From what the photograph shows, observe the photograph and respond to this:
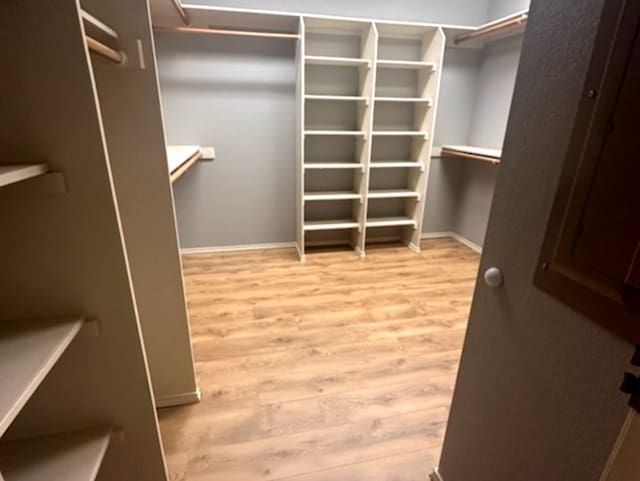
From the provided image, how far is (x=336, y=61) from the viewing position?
2883 mm

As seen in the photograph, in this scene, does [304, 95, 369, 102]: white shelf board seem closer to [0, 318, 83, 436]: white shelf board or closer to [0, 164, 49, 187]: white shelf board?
[0, 164, 49, 187]: white shelf board

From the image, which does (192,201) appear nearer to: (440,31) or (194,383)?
(194,383)

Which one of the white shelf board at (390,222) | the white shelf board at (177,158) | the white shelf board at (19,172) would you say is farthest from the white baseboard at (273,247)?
the white shelf board at (19,172)

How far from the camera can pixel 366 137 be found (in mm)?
3125

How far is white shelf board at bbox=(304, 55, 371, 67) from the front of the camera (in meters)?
2.82

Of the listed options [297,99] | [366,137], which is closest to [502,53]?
[366,137]

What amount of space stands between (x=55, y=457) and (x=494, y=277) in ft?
4.18

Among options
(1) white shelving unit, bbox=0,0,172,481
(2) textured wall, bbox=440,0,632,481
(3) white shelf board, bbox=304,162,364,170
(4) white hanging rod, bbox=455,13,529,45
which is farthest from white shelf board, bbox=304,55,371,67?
(2) textured wall, bbox=440,0,632,481

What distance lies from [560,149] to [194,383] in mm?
1764

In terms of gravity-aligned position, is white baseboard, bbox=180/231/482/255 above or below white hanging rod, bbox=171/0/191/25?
below

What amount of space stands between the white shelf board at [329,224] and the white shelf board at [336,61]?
1.44 m

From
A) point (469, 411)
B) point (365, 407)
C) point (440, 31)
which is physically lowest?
point (365, 407)

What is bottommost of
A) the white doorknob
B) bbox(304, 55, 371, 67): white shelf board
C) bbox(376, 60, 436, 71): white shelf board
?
the white doorknob

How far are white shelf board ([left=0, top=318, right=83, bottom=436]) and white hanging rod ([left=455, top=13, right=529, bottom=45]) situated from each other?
9.99 feet
